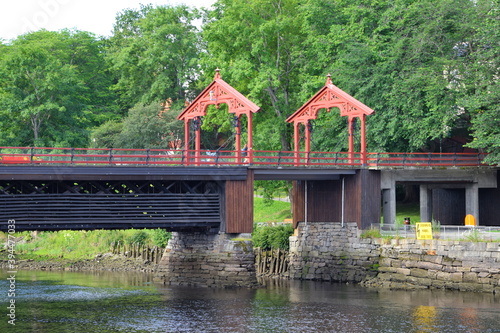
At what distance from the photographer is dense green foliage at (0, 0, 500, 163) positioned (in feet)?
173

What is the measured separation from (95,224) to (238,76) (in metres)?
20.8

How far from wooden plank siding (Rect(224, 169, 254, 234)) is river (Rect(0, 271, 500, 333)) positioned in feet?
12.0

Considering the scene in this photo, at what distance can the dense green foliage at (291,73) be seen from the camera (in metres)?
52.6

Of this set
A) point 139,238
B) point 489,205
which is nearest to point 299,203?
point 489,205

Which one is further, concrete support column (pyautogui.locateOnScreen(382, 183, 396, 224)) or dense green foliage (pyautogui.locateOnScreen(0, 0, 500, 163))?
dense green foliage (pyautogui.locateOnScreen(0, 0, 500, 163))

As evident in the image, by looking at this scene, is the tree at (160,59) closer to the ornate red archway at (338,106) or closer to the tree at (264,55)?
the tree at (264,55)

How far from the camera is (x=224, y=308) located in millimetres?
38000

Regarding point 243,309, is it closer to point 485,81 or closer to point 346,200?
point 346,200

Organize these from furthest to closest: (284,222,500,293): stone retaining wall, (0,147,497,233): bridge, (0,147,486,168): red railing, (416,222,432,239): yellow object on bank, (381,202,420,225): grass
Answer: (381,202,420,225): grass, (416,222,432,239): yellow object on bank, (284,222,500,293): stone retaining wall, (0,147,497,233): bridge, (0,147,486,168): red railing

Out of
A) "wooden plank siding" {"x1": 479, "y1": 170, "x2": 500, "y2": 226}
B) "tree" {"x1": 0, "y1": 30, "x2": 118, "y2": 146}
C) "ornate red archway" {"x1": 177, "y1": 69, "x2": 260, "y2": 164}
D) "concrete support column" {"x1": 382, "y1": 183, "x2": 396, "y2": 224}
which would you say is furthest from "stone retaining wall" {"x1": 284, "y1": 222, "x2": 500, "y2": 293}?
"tree" {"x1": 0, "y1": 30, "x2": 118, "y2": 146}

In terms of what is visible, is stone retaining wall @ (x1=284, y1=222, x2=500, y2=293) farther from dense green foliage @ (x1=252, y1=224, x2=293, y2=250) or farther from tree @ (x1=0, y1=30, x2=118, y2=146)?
tree @ (x1=0, y1=30, x2=118, y2=146)

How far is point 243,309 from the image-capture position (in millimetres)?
37781

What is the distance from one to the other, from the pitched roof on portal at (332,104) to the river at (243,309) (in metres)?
10.4

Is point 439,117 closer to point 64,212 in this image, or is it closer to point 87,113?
point 64,212
